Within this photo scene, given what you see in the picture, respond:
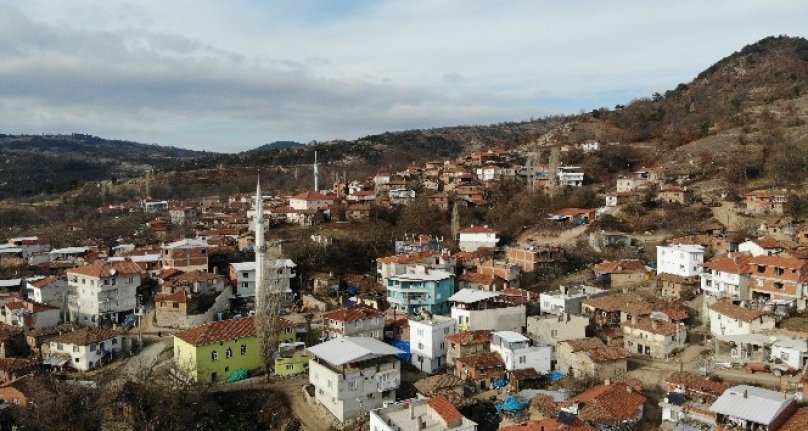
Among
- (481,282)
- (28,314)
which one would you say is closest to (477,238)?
(481,282)

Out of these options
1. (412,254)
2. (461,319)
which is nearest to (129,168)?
(412,254)

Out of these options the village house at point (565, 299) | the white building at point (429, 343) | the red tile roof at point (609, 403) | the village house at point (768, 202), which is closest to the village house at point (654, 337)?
the village house at point (565, 299)

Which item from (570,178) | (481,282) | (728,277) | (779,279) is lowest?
(481,282)

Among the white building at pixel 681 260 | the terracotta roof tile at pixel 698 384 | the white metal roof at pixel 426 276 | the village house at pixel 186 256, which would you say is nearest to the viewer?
the terracotta roof tile at pixel 698 384

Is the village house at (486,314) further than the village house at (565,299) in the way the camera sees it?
No

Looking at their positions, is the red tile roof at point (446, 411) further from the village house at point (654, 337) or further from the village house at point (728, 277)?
the village house at point (728, 277)

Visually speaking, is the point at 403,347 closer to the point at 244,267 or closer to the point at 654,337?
the point at 654,337

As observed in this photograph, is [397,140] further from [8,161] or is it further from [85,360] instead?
[85,360]

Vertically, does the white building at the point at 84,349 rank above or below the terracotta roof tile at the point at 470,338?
below
